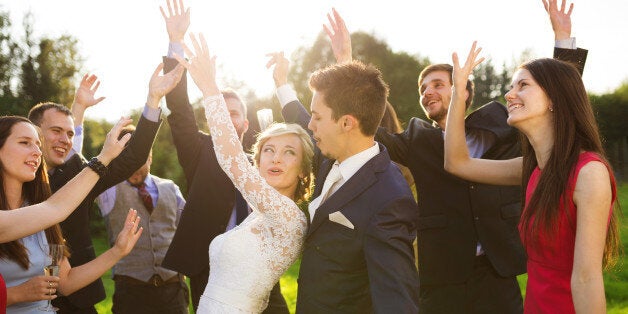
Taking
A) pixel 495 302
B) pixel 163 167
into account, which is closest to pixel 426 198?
pixel 495 302

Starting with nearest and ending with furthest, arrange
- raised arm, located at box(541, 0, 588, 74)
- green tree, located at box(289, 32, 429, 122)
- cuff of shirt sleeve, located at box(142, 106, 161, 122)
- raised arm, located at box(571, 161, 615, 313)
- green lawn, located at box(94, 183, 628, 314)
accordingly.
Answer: raised arm, located at box(571, 161, 615, 313) → raised arm, located at box(541, 0, 588, 74) → cuff of shirt sleeve, located at box(142, 106, 161, 122) → green lawn, located at box(94, 183, 628, 314) → green tree, located at box(289, 32, 429, 122)

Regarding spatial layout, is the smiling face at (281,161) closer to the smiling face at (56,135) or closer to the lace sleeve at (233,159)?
the lace sleeve at (233,159)

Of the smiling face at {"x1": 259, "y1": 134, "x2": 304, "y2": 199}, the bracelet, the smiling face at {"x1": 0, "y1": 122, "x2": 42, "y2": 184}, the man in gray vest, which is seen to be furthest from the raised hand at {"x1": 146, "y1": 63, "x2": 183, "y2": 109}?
the man in gray vest

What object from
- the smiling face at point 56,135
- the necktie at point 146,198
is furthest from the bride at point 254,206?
the necktie at point 146,198

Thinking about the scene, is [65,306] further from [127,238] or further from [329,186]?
[329,186]

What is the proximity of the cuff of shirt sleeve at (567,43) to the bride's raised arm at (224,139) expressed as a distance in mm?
2112

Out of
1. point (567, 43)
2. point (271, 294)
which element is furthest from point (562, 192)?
point (271, 294)

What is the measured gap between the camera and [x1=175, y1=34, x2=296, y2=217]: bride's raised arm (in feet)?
9.08

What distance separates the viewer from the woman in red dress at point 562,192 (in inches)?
95.4

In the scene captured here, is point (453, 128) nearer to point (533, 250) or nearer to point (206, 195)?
point (533, 250)

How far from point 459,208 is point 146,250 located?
3276mm

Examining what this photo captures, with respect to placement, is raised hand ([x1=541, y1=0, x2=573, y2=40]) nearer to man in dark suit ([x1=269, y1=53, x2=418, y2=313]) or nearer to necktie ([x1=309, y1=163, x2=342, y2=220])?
man in dark suit ([x1=269, y1=53, x2=418, y2=313])

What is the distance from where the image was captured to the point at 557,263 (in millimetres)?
2641

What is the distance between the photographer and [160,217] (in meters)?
6.15
